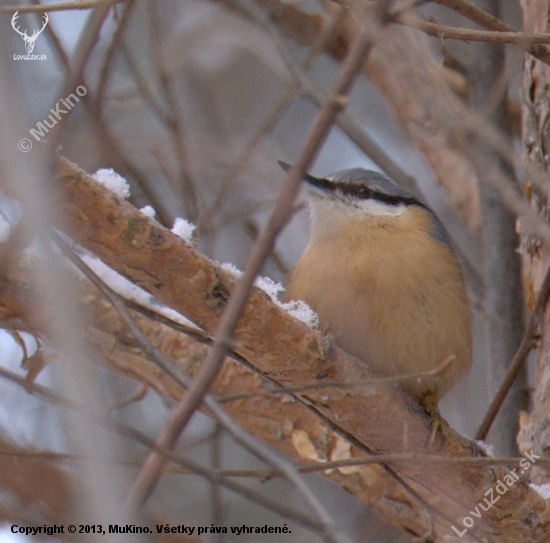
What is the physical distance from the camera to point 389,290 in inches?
98.8

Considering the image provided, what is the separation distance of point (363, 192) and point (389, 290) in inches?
24.5

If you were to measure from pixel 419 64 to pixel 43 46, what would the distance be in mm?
2793

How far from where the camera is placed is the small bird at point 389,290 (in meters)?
2.47

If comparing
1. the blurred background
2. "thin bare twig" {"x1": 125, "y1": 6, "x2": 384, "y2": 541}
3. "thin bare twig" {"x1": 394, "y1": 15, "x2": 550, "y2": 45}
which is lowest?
the blurred background

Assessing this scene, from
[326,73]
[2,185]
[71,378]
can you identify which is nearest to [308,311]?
[2,185]

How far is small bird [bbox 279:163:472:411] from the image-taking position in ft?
8.12

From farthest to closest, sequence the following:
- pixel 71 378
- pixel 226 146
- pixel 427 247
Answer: pixel 226 146, pixel 427 247, pixel 71 378

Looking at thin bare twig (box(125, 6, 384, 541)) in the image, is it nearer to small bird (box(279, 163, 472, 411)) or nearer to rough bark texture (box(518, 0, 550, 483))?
small bird (box(279, 163, 472, 411))

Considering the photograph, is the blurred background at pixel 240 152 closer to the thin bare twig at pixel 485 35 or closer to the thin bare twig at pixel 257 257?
the thin bare twig at pixel 485 35

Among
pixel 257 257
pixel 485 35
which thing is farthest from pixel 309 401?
pixel 257 257

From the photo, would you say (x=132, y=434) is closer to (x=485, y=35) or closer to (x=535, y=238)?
(x=485, y=35)

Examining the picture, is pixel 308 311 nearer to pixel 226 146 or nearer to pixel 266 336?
pixel 266 336

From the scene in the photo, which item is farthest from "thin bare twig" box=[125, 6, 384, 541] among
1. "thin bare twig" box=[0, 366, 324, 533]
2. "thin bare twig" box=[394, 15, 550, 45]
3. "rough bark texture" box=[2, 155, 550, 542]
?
"thin bare twig" box=[394, 15, 550, 45]

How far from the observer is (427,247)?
2.70 metres
